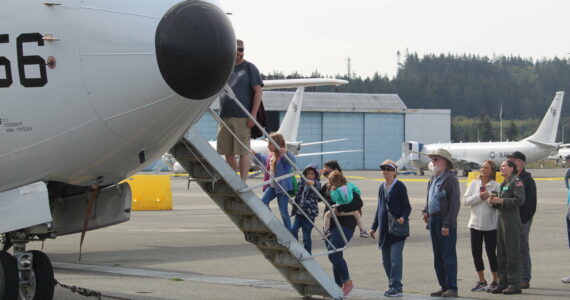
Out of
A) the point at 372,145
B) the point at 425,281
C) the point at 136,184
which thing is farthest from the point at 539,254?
the point at 372,145

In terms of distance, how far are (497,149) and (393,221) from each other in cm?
7108

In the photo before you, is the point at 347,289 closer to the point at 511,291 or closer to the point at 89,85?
the point at 511,291

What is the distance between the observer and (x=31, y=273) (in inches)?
359

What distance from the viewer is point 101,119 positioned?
27.5ft

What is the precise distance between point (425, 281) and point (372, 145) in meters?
94.6

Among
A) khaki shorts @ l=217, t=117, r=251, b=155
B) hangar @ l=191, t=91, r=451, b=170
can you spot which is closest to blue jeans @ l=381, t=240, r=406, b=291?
khaki shorts @ l=217, t=117, r=251, b=155

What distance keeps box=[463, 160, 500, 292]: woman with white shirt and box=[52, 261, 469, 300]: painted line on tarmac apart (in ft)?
3.55

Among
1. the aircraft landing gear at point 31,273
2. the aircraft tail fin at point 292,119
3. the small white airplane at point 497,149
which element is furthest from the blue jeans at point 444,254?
the small white airplane at point 497,149

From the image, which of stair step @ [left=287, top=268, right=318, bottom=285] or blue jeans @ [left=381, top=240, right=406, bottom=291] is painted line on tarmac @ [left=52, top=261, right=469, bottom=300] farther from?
stair step @ [left=287, top=268, right=318, bottom=285]

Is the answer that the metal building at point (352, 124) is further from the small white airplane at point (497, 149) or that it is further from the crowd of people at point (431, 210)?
the crowd of people at point (431, 210)

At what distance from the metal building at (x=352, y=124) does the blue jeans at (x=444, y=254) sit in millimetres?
91325

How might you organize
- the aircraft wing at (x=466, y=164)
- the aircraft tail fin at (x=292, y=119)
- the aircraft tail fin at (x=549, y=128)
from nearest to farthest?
1. the aircraft tail fin at (x=292, y=119)
2. the aircraft tail fin at (x=549, y=128)
3. the aircraft wing at (x=466, y=164)

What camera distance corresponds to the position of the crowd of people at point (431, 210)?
462 inches

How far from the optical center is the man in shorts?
11.7 metres
